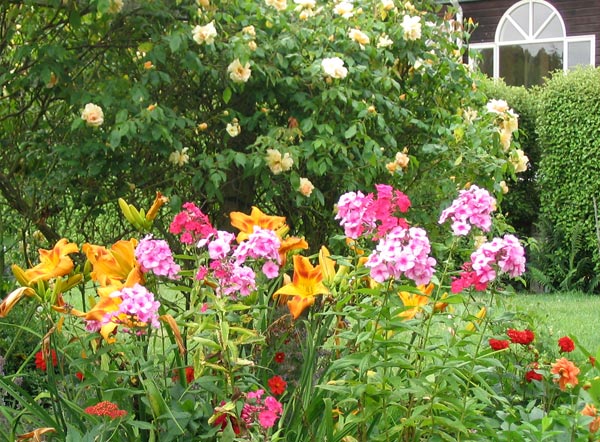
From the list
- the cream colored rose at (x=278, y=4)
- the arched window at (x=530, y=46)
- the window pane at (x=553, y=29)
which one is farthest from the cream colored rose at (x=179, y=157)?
the window pane at (x=553, y=29)

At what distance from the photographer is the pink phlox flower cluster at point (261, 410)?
184 centimetres

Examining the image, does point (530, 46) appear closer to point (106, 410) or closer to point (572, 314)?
point (572, 314)

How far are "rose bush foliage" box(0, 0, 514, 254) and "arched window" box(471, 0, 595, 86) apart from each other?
8095mm

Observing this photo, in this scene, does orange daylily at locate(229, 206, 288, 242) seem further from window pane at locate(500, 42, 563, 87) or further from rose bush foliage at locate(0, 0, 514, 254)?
window pane at locate(500, 42, 563, 87)

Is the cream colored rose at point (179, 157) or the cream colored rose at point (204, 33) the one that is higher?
the cream colored rose at point (204, 33)

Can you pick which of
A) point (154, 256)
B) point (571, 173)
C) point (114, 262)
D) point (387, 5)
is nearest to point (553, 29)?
point (571, 173)

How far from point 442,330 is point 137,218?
12.8 ft

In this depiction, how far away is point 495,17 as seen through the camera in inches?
495

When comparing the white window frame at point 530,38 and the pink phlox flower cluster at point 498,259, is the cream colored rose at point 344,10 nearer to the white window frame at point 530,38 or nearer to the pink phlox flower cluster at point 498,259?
the pink phlox flower cluster at point 498,259

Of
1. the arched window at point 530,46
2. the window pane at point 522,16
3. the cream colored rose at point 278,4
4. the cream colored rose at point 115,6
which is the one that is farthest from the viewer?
the window pane at point 522,16

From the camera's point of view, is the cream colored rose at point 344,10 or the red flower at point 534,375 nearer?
the red flower at point 534,375

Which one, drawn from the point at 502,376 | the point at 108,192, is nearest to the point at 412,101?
the point at 108,192

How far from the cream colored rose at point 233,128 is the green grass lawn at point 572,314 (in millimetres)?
1752

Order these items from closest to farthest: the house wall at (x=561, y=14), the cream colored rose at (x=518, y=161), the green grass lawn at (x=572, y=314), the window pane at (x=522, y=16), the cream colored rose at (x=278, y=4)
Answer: the cream colored rose at (x=278, y=4), the cream colored rose at (x=518, y=161), the green grass lawn at (x=572, y=314), the house wall at (x=561, y=14), the window pane at (x=522, y=16)
